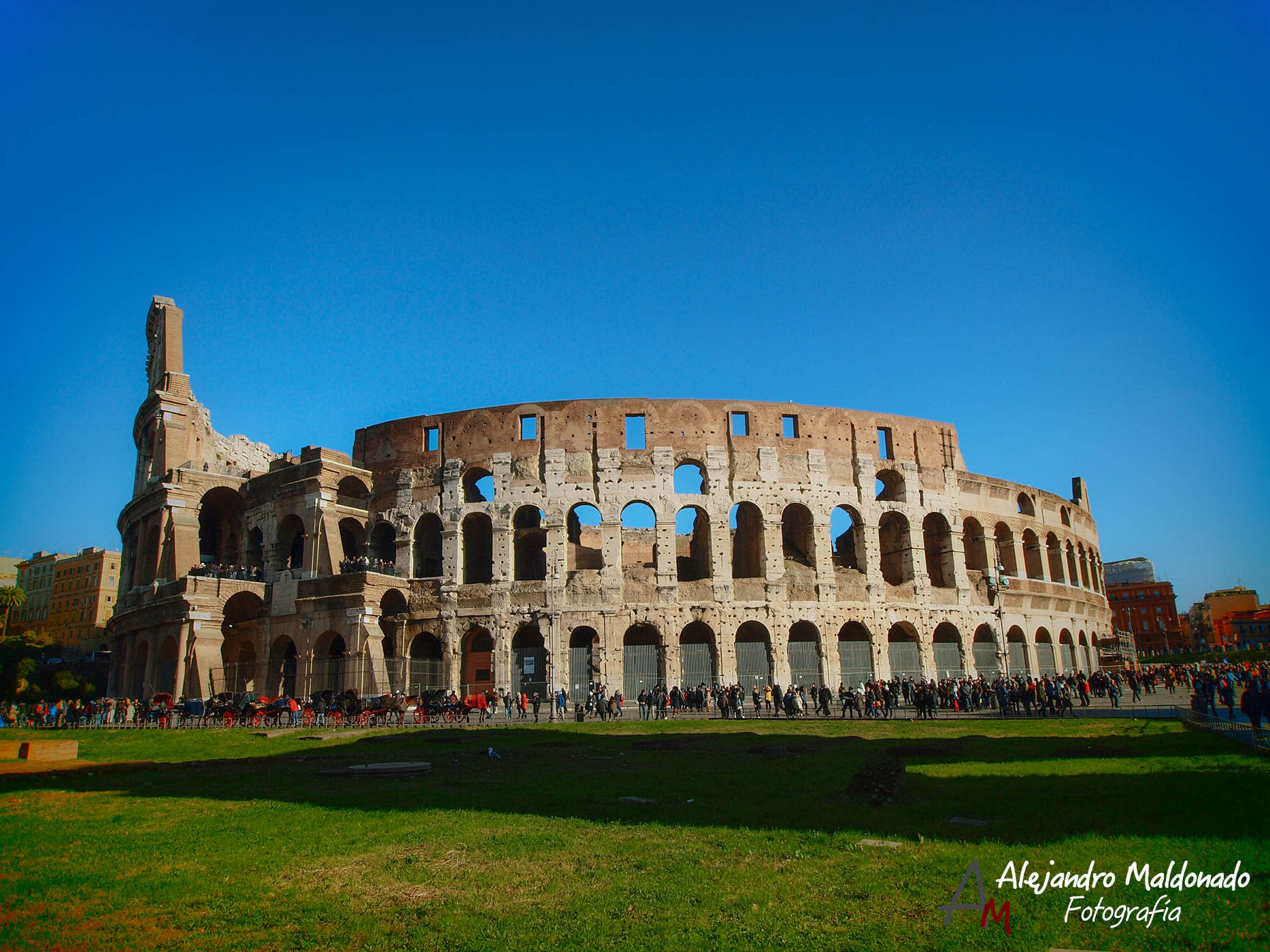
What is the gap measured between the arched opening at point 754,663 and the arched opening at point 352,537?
16337mm

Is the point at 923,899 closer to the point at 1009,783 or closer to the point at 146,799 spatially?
the point at 1009,783

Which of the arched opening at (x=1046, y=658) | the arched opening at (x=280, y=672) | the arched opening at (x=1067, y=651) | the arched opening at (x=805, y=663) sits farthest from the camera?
the arched opening at (x=1067, y=651)

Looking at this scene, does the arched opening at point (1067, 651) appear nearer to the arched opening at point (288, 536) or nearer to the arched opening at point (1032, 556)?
the arched opening at point (1032, 556)

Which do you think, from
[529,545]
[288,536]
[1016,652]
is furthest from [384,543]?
[1016,652]

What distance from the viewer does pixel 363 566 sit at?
33.5 m

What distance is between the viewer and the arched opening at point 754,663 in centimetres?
3262

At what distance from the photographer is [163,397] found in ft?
126

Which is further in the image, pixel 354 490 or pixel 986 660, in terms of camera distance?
pixel 354 490

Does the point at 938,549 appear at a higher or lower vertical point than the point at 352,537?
lower

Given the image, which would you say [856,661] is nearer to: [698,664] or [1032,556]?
[698,664]

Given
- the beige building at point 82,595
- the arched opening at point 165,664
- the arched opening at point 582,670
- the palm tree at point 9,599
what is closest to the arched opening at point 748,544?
the arched opening at point 582,670

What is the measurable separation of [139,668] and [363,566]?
11.0 m

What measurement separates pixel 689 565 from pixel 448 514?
11279mm

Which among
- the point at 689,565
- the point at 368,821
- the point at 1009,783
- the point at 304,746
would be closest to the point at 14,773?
the point at 304,746
